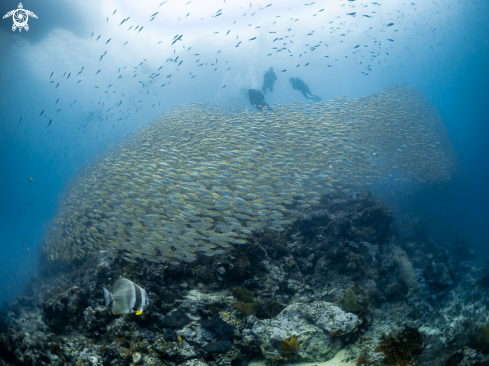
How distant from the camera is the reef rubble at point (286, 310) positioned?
3.97 meters

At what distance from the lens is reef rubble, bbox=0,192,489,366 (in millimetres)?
3971

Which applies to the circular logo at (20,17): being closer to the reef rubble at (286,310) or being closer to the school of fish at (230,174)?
the school of fish at (230,174)

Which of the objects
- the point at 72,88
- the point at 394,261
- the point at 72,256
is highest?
the point at 72,88

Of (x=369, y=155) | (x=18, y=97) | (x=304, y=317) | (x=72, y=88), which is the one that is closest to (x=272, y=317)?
(x=304, y=317)

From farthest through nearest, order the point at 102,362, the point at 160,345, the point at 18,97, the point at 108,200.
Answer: the point at 18,97 < the point at 108,200 < the point at 160,345 < the point at 102,362

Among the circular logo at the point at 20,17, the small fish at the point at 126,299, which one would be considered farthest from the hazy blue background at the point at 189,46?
the small fish at the point at 126,299

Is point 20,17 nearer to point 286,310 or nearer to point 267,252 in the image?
point 267,252

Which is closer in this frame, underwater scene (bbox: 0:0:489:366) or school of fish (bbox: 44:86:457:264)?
underwater scene (bbox: 0:0:489:366)

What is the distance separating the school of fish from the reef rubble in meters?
0.86

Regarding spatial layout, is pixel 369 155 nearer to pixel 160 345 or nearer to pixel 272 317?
pixel 272 317

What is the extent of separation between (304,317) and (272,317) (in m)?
0.81

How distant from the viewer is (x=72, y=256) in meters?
11.1

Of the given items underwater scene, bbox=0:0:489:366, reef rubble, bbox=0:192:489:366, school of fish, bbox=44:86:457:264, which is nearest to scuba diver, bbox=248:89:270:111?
underwater scene, bbox=0:0:489:366

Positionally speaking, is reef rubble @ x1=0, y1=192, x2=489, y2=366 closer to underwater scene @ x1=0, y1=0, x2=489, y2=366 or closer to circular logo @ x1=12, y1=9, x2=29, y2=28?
underwater scene @ x1=0, y1=0, x2=489, y2=366
